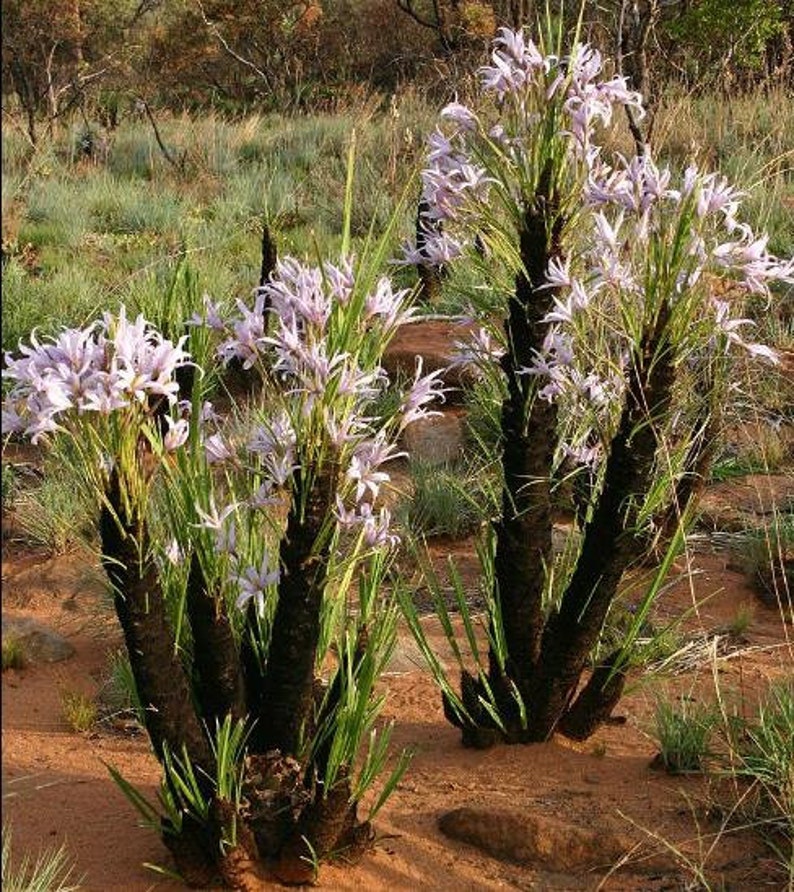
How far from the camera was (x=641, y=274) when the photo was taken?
9.55 ft

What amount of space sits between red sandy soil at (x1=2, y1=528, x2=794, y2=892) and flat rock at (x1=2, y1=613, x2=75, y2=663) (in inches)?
2.4


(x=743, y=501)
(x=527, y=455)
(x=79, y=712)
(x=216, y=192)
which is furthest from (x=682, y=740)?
(x=216, y=192)

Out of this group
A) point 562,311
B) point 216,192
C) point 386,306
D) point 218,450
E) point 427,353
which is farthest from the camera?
point 216,192

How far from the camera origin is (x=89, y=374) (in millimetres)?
2053

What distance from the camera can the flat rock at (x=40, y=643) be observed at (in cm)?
421

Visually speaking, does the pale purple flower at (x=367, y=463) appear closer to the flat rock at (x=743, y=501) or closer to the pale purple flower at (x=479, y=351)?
the pale purple flower at (x=479, y=351)

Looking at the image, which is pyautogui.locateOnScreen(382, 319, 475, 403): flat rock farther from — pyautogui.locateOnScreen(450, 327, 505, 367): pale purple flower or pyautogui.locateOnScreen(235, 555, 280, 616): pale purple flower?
pyautogui.locateOnScreen(235, 555, 280, 616): pale purple flower

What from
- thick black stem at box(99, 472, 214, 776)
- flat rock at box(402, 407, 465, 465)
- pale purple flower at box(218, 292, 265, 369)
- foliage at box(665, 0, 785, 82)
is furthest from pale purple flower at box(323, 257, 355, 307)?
foliage at box(665, 0, 785, 82)

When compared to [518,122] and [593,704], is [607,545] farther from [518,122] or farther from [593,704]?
[518,122]

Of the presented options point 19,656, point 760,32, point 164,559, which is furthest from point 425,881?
point 760,32

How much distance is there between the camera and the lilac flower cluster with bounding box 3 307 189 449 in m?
2.02

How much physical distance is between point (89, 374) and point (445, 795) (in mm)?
1528

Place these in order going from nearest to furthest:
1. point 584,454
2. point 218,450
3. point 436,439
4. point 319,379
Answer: point 319,379 < point 218,450 < point 584,454 < point 436,439

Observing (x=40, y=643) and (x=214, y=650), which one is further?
(x=40, y=643)
